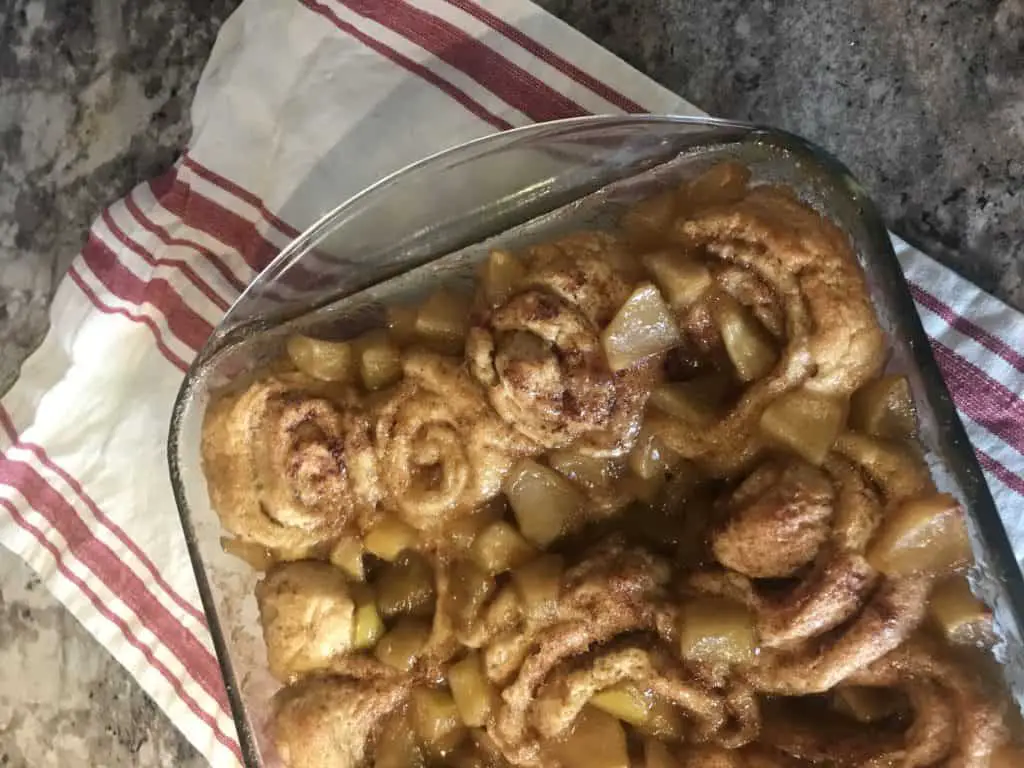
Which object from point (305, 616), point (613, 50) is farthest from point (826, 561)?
point (613, 50)

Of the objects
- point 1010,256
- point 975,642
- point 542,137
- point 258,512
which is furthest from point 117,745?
point 1010,256

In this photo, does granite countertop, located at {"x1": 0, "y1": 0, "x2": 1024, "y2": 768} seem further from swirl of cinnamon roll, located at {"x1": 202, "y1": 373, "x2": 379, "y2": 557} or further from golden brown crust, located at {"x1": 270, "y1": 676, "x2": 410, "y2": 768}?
swirl of cinnamon roll, located at {"x1": 202, "y1": 373, "x2": 379, "y2": 557}

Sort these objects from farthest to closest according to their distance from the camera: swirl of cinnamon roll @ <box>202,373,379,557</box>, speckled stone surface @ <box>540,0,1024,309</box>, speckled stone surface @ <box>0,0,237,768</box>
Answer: speckled stone surface @ <box>0,0,237,768</box>
speckled stone surface @ <box>540,0,1024,309</box>
swirl of cinnamon roll @ <box>202,373,379,557</box>

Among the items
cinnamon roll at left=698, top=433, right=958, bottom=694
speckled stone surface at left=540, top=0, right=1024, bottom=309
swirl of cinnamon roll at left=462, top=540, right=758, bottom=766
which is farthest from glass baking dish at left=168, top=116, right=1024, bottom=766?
swirl of cinnamon roll at left=462, top=540, right=758, bottom=766

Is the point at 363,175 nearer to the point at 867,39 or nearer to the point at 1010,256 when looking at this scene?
the point at 867,39

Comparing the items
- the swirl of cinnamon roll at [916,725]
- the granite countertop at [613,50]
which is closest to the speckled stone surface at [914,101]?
the granite countertop at [613,50]

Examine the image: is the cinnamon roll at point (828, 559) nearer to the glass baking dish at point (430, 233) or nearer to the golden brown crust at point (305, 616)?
the glass baking dish at point (430, 233)

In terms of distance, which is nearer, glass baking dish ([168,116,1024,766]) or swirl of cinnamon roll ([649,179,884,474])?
swirl of cinnamon roll ([649,179,884,474])

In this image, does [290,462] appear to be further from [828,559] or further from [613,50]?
[613,50]
